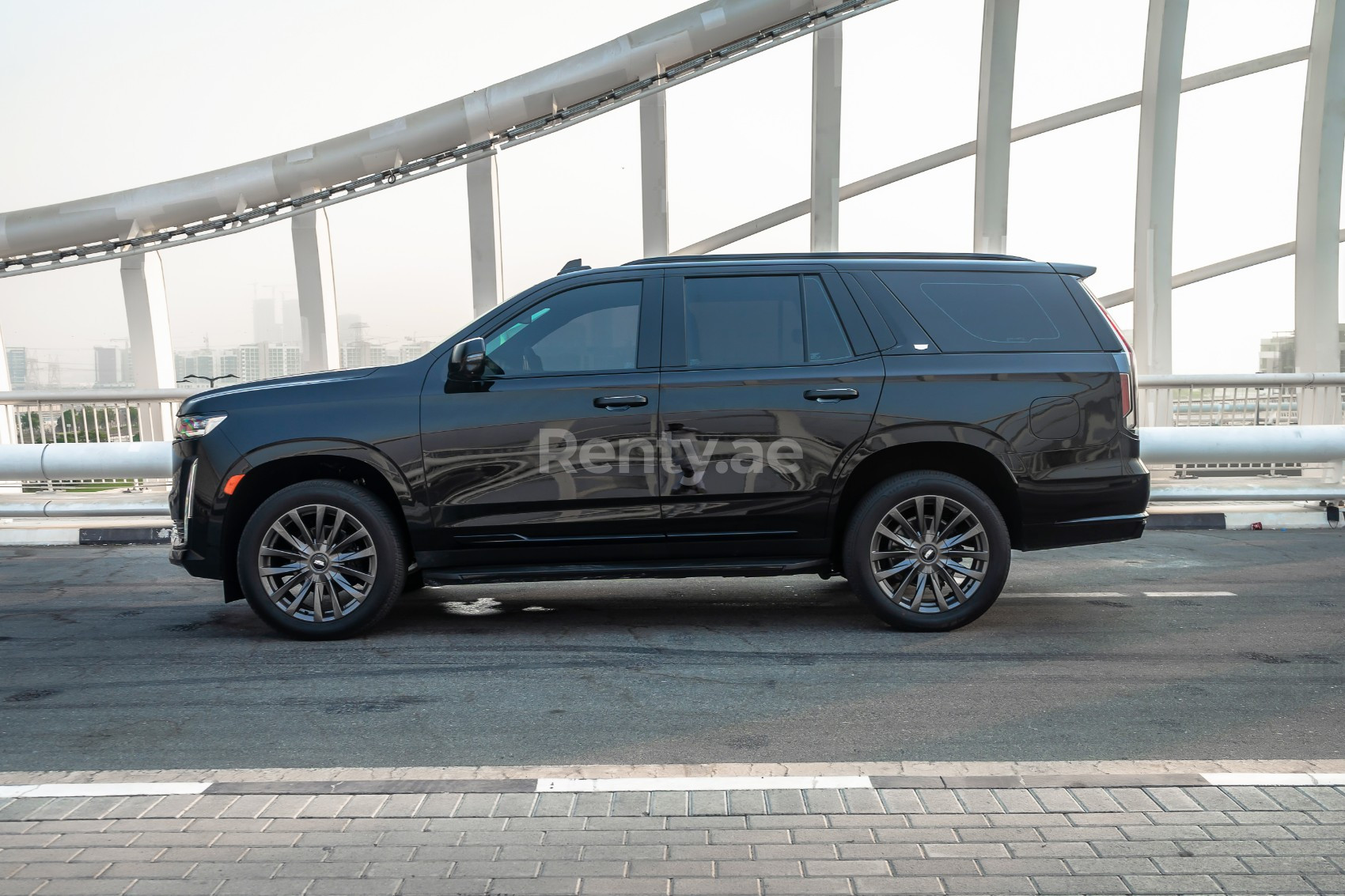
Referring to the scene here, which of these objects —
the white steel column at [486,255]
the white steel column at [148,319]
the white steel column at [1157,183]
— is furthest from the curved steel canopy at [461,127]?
the white steel column at [1157,183]

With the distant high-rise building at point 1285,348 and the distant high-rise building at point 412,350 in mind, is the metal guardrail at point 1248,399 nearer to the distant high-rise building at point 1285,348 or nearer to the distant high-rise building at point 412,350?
the distant high-rise building at point 1285,348

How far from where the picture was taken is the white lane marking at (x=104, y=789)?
3.77 m

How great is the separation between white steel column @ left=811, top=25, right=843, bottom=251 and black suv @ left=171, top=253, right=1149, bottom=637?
7754mm

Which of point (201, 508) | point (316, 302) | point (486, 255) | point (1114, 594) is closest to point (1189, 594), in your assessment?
point (1114, 594)

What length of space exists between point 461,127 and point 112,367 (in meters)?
4.90

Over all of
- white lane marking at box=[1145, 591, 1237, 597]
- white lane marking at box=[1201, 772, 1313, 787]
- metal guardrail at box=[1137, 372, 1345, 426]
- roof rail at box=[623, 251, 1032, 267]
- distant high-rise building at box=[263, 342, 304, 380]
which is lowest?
white lane marking at box=[1145, 591, 1237, 597]

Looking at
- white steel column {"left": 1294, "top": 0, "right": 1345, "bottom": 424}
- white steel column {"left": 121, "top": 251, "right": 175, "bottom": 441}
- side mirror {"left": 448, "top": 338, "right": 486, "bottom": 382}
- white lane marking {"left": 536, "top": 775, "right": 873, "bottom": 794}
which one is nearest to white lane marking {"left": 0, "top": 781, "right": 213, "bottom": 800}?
white lane marking {"left": 536, "top": 775, "right": 873, "bottom": 794}

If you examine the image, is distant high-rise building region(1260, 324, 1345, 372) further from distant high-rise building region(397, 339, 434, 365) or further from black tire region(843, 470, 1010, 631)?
distant high-rise building region(397, 339, 434, 365)

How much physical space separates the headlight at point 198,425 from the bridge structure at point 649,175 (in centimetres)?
765

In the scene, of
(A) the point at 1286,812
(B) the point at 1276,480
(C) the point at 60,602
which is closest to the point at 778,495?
(A) the point at 1286,812

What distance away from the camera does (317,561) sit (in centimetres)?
614

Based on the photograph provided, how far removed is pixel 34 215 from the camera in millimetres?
14906

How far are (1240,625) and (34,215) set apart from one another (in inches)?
573

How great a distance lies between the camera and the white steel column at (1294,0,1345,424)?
14.5m
